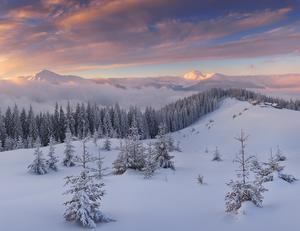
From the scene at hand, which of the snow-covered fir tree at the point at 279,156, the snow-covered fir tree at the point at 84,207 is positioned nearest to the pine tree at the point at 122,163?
the snow-covered fir tree at the point at 279,156

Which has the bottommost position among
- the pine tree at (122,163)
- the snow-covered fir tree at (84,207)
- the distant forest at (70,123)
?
the distant forest at (70,123)

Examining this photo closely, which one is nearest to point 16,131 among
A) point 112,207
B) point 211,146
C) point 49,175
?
point 211,146

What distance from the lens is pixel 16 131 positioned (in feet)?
367

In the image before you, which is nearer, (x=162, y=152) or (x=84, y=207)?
(x=84, y=207)

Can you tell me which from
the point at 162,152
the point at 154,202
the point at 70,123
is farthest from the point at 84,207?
the point at 70,123

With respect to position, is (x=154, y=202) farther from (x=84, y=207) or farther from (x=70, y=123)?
Result: (x=70, y=123)

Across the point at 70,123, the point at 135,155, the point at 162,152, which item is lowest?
the point at 70,123

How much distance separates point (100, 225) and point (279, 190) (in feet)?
44.7

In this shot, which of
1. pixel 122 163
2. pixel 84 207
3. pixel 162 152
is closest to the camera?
pixel 84 207

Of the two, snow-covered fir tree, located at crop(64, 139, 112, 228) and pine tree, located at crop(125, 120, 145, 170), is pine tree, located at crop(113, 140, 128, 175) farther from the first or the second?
snow-covered fir tree, located at crop(64, 139, 112, 228)

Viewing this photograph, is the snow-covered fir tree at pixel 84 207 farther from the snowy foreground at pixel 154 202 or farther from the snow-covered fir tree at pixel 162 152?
the snow-covered fir tree at pixel 162 152

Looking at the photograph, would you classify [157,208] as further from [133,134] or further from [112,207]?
[133,134]

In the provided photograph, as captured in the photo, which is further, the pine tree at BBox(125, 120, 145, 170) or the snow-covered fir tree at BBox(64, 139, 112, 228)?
the pine tree at BBox(125, 120, 145, 170)

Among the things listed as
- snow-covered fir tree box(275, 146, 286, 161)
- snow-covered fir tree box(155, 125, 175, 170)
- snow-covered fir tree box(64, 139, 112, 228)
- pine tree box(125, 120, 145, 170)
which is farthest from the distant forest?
snow-covered fir tree box(64, 139, 112, 228)
